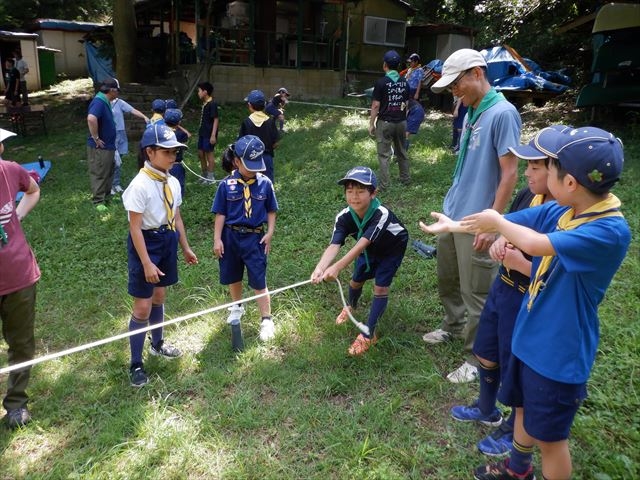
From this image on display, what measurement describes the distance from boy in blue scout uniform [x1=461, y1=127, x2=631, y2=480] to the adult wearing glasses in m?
6.83

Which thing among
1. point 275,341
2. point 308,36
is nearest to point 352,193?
point 275,341

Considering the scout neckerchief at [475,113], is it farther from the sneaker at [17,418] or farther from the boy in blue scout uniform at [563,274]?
the sneaker at [17,418]

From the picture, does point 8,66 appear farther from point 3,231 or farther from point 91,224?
point 3,231

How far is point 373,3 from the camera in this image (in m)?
18.0

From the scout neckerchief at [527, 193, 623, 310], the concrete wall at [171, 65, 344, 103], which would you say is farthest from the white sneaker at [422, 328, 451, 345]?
the concrete wall at [171, 65, 344, 103]

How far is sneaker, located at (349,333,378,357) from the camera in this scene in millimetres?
3625

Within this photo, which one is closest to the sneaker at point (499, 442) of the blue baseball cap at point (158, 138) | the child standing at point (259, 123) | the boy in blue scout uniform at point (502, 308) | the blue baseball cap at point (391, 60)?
the boy in blue scout uniform at point (502, 308)

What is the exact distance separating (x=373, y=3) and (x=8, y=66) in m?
15.7

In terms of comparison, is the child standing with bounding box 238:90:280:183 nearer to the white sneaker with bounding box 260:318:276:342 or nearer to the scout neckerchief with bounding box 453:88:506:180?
the white sneaker with bounding box 260:318:276:342

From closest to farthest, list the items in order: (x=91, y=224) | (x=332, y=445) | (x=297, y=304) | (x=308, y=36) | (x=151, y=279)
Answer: (x=332, y=445), (x=151, y=279), (x=297, y=304), (x=91, y=224), (x=308, y=36)

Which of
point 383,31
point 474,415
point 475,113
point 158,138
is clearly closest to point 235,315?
point 158,138

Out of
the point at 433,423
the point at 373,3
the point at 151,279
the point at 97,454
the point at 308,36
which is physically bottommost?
the point at 97,454

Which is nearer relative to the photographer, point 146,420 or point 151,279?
point 146,420

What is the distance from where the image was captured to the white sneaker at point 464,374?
328 centimetres
